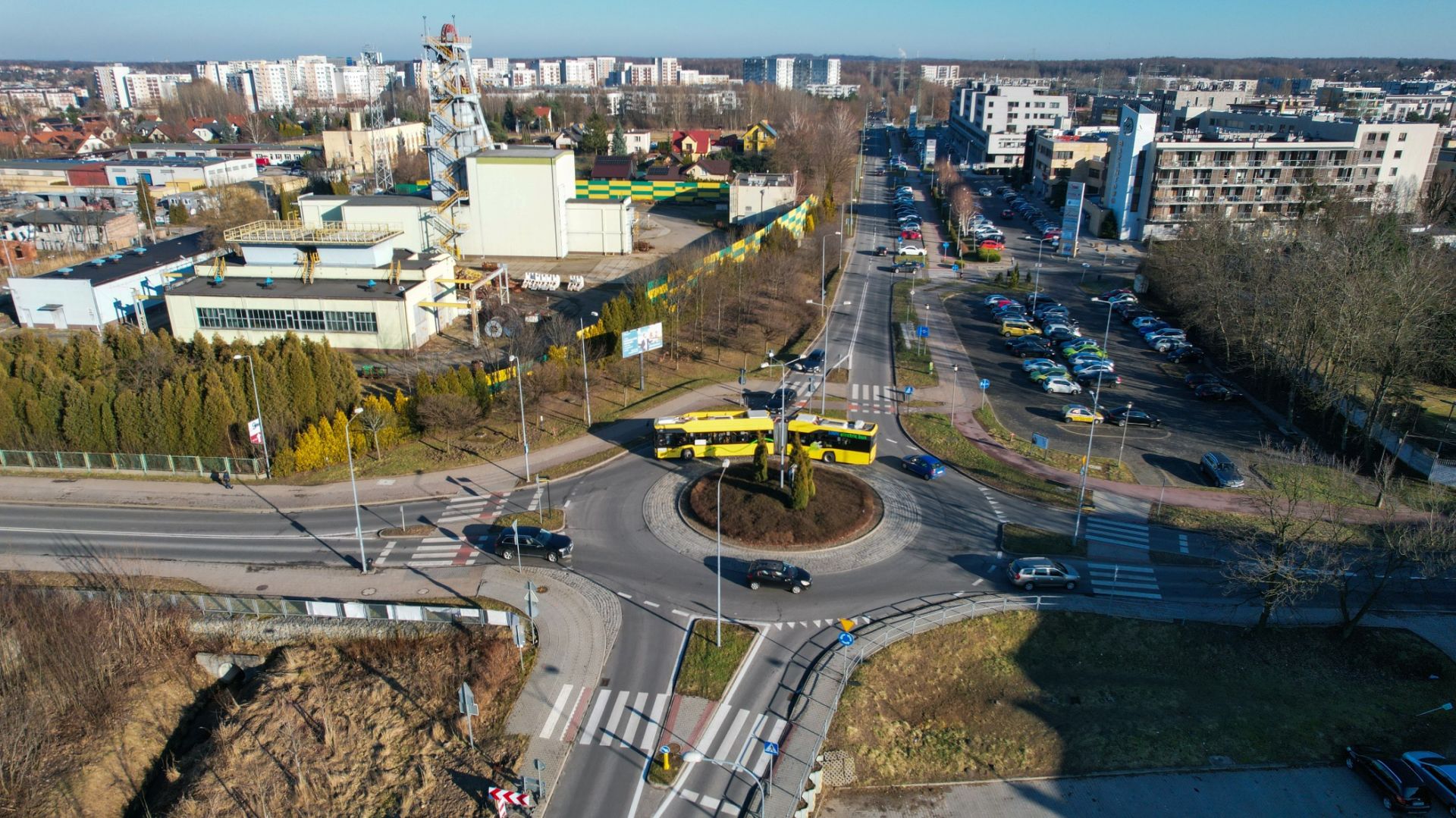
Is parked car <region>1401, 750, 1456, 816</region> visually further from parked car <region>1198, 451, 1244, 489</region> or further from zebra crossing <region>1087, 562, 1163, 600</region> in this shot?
parked car <region>1198, 451, 1244, 489</region>

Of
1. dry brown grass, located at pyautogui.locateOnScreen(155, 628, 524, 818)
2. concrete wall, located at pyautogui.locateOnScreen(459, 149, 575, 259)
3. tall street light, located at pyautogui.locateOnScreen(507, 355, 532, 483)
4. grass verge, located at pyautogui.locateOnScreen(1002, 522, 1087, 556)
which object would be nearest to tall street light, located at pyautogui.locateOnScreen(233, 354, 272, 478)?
tall street light, located at pyautogui.locateOnScreen(507, 355, 532, 483)

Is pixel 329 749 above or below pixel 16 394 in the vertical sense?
below

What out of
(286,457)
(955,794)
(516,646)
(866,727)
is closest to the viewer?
(955,794)

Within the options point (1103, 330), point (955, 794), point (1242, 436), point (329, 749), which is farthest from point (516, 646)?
point (1103, 330)

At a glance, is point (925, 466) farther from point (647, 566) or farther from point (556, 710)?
point (556, 710)

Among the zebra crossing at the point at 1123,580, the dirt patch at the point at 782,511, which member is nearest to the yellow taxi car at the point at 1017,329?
the dirt patch at the point at 782,511

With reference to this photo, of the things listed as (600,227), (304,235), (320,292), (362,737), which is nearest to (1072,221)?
(600,227)

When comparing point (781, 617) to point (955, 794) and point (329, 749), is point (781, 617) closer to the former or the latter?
point (955, 794)
